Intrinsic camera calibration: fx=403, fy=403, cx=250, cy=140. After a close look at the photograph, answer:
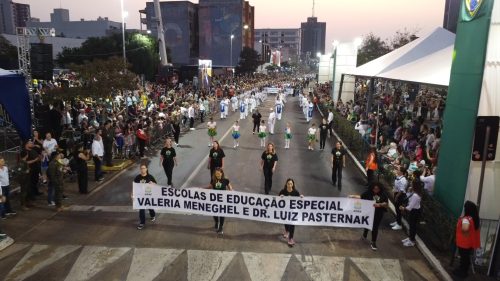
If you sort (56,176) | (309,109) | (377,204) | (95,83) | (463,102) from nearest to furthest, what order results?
(377,204)
(463,102)
(56,176)
(95,83)
(309,109)

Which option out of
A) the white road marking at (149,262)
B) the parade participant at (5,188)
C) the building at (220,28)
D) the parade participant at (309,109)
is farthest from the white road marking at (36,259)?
the building at (220,28)

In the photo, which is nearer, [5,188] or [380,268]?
[380,268]

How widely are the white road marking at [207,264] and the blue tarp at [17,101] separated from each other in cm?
1102

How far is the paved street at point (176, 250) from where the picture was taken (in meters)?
8.25

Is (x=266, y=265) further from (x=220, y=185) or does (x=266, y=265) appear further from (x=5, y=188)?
(x=5, y=188)

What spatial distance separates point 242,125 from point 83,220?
60.2 ft

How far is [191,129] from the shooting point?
85.2ft

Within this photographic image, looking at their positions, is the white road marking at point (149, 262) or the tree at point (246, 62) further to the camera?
the tree at point (246, 62)

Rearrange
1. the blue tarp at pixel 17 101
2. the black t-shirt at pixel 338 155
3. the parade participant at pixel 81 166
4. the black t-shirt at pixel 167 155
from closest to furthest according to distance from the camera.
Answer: the parade participant at pixel 81 166 < the black t-shirt at pixel 167 155 < the black t-shirt at pixel 338 155 < the blue tarp at pixel 17 101

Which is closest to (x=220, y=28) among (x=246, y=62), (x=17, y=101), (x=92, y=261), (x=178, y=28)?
(x=178, y=28)

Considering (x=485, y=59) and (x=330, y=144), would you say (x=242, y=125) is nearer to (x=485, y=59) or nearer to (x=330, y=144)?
(x=330, y=144)

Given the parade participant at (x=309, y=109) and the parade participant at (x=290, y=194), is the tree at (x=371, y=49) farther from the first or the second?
the parade participant at (x=290, y=194)

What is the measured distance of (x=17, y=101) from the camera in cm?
1612

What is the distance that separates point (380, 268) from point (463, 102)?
456cm
